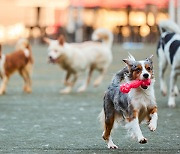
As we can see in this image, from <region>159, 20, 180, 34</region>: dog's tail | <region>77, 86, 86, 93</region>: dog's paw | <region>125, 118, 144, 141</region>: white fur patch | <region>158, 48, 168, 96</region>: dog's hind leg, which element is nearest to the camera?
<region>125, 118, 144, 141</region>: white fur patch

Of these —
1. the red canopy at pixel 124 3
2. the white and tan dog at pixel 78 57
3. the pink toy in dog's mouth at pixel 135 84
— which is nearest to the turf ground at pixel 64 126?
the white and tan dog at pixel 78 57

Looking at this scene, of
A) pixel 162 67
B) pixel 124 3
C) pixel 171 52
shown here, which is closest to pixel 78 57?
pixel 162 67

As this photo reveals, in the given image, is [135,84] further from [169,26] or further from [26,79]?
[26,79]

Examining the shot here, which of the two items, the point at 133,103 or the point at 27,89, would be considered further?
the point at 27,89

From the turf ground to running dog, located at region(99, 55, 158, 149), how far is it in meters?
0.32

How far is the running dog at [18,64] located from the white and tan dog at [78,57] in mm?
437

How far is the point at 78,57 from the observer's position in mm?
14609

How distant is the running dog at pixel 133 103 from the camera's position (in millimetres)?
6500

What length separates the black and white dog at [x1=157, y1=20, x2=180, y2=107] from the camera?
10.9m

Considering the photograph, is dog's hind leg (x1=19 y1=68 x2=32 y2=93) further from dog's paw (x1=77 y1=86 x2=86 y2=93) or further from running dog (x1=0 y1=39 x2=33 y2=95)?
dog's paw (x1=77 y1=86 x2=86 y2=93)

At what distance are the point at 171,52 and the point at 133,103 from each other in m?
4.49

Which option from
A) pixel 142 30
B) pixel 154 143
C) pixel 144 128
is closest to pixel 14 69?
pixel 144 128

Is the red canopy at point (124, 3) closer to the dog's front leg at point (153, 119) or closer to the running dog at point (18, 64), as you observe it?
the running dog at point (18, 64)

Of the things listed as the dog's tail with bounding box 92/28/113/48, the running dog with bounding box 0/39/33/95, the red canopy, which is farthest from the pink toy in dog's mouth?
the red canopy
